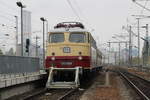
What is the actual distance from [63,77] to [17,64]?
2959mm

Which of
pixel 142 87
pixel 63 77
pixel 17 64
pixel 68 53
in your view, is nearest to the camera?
pixel 17 64

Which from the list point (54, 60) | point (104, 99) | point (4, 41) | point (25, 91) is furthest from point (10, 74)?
point (4, 41)

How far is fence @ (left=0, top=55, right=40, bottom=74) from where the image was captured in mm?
17484

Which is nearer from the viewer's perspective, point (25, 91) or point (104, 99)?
point (104, 99)

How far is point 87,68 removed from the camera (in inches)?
796

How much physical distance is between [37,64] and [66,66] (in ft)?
20.3

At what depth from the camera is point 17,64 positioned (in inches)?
782

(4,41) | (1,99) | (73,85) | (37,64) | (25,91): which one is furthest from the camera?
(4,41)

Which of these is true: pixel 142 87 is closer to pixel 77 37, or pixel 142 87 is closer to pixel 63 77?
pixel 63 77

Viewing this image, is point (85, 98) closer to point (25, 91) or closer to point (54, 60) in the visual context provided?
point (25, 91)

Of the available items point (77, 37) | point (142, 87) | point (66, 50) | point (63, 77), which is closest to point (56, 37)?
point (66, 50)

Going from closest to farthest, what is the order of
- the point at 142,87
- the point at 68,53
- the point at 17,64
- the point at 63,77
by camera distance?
1. the point at 17,64
2. the point at 68,53
3. the point at 63,77
4. the point at 142,87

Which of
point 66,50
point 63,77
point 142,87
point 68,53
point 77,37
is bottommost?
point 142,87

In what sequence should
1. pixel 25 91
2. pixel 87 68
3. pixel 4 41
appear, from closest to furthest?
1. pixel 25 91
2. pixel 87 68
3. pixel 4 41
